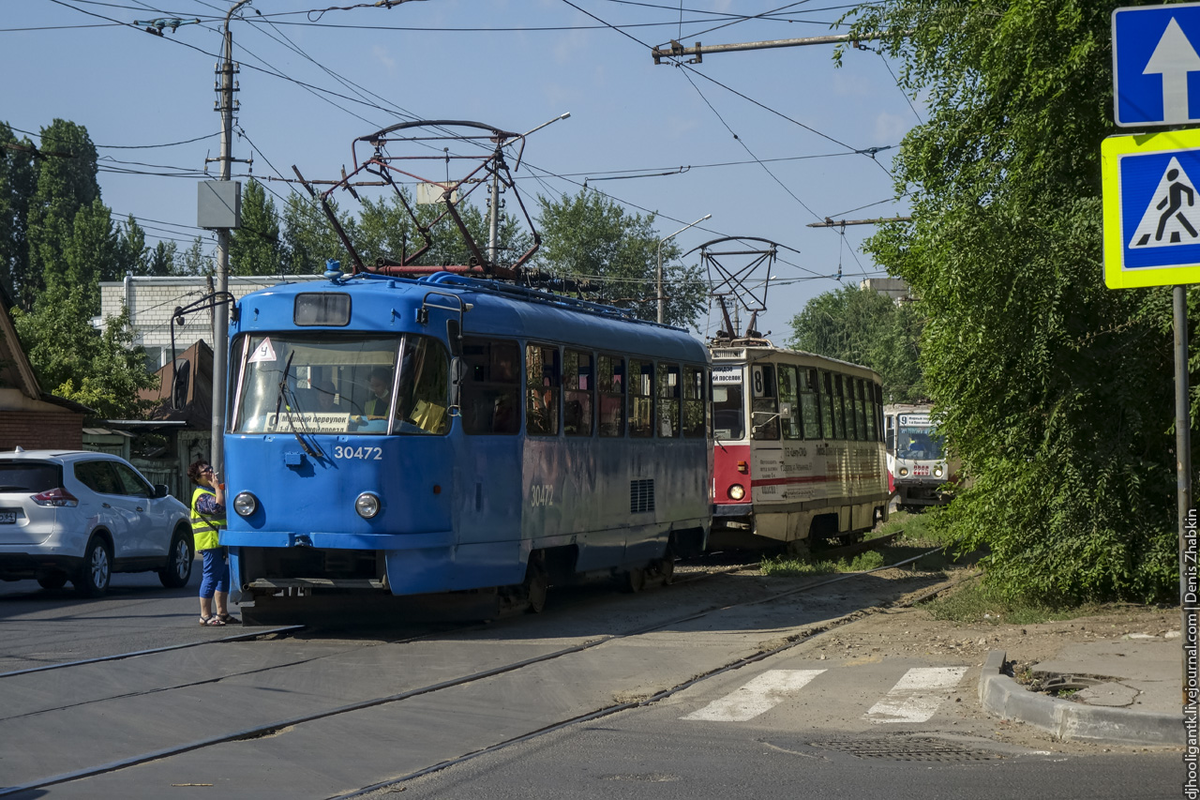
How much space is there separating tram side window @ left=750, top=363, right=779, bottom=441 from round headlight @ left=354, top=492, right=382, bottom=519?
9.51 metres

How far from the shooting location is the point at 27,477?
16406 mm

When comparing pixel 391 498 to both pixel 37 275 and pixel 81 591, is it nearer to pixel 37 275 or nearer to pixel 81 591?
pixel 81 591

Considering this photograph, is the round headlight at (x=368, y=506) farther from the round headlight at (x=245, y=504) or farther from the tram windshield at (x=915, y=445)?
the tram windshield at (x=915, y=445)

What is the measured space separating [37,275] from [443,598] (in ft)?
234

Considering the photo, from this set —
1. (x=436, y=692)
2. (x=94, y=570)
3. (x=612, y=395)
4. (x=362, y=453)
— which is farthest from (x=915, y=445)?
(x=436, y=692)

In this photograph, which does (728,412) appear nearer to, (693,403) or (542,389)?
(693,403)

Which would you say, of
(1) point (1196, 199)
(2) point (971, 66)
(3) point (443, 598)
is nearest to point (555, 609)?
(3) point (443, 598)

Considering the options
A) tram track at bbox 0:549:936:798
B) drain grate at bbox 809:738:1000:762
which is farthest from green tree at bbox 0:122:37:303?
drain grate at bbox 809:738:1000:762

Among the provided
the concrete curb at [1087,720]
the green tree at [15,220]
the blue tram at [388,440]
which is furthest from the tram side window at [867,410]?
the green tree at [15,220]

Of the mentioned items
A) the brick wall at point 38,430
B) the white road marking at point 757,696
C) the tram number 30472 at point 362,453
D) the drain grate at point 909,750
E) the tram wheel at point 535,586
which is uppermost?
the brick wall at point 38,430

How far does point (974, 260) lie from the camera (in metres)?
12.7

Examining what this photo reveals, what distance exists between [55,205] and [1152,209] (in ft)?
245

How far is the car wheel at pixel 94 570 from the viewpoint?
54.0 ft

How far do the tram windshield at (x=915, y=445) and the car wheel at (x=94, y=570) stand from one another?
25.6 m
